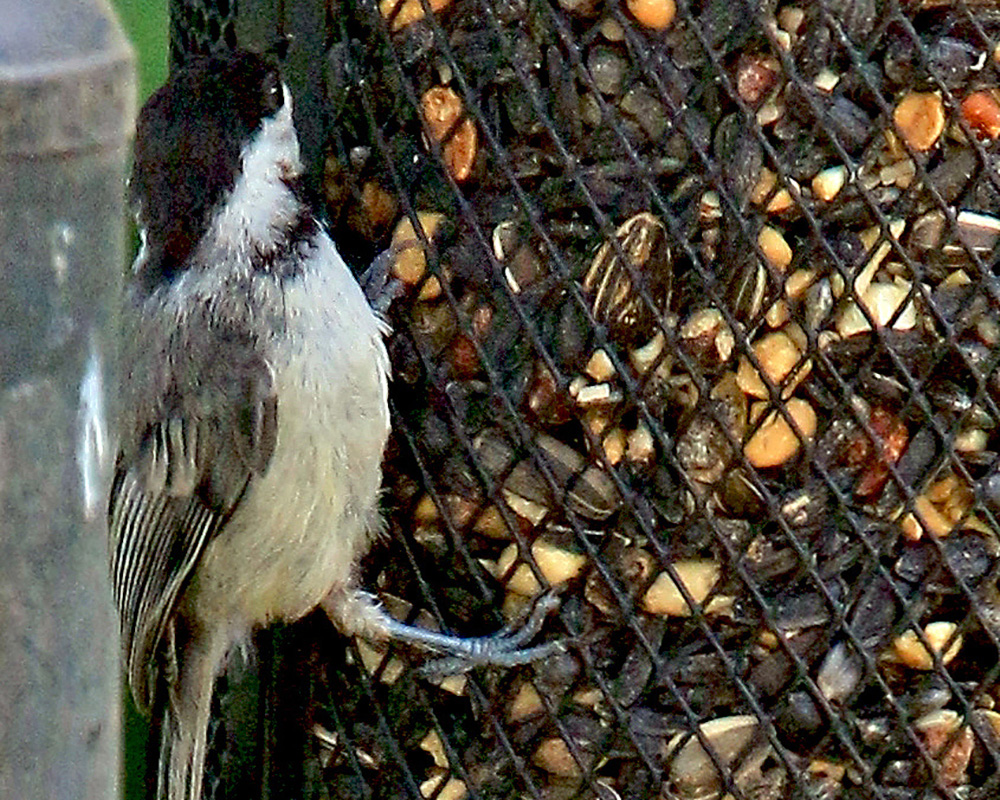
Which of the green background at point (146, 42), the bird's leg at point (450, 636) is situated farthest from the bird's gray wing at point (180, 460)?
the green background at point (146, 42)

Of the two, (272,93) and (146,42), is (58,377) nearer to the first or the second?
(272,93)

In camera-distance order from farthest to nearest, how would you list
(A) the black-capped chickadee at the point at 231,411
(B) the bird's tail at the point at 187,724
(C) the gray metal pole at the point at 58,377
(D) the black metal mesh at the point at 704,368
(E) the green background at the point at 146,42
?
1. (E) the green background at the point at 146,42
2. (B) the bird's tail at the point at 187,724
3. (A) the black-capped chickadee at the point at 231,411
4. (D) the black metal mesh at the point at 704,368
5. (C) the gray metal pole at the point at 58,377

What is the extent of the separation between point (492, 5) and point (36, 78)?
546 millimetres

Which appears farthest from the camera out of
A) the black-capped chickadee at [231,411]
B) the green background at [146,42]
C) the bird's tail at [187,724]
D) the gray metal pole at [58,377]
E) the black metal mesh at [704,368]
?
the green background at [146,42]

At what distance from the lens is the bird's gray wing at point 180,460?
114 cm

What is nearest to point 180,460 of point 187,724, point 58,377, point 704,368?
point 187,724

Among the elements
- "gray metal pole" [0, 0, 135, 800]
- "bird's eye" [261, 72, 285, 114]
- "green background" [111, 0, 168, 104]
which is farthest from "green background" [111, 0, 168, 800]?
"gray metal pole" [0, 0, 135, 800]

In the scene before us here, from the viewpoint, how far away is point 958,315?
94 cm

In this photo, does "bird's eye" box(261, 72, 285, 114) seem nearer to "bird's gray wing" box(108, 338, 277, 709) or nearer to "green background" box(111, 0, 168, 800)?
"bird's gray wing" box(108, 338, 277, 709)

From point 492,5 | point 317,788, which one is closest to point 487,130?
point 492,5

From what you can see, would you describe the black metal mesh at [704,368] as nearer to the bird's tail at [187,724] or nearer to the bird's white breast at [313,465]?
the bird's white breast at [313,465]

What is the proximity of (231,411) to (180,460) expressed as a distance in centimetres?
5

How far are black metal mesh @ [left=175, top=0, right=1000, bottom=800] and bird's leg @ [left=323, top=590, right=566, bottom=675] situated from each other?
1 centimetres

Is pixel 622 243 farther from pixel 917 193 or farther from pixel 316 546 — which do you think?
pixel 316 546
